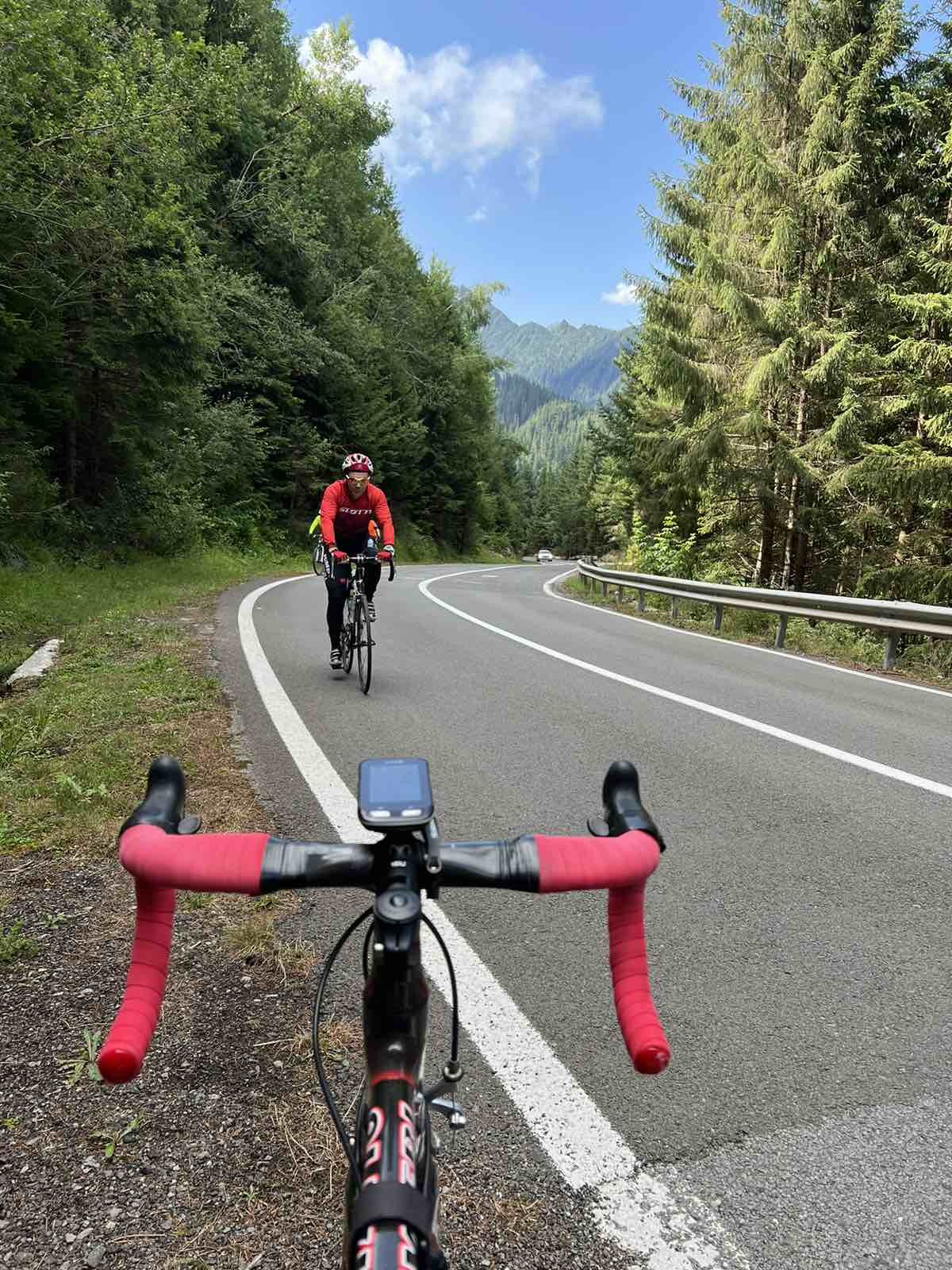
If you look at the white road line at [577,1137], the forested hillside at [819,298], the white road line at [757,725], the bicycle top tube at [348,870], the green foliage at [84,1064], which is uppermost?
the forested hillside at [819,298]

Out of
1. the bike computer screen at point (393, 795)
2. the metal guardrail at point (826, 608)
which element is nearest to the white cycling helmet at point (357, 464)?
the bike computer screen at point (393, 795)

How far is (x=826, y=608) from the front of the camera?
1110cm

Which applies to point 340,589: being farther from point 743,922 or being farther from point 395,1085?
point 395,1085

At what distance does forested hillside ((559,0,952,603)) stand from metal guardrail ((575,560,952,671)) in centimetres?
348

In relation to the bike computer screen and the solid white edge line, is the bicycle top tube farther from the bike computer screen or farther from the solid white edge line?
the solid white edge line

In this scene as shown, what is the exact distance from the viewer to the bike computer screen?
3.47ft

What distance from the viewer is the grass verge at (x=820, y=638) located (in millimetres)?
Result: 10320

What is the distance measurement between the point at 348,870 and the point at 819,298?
18.6m

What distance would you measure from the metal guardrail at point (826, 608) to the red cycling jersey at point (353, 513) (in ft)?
21.2

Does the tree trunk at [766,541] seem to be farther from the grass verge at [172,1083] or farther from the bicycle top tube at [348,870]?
the bicycle top tube at [348,870]

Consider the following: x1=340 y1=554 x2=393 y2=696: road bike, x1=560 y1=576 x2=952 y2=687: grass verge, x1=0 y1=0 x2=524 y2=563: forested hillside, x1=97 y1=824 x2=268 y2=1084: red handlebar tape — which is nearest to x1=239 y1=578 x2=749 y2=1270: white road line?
x1=97 y1=824 x2=268 y2=1084: red handlebar tape

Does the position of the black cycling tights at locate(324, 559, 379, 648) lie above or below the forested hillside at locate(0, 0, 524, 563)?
below

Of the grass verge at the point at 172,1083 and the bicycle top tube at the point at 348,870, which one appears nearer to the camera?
the bicycle top tube at the point at 348,870

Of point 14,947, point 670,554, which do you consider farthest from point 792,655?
point 670,554
